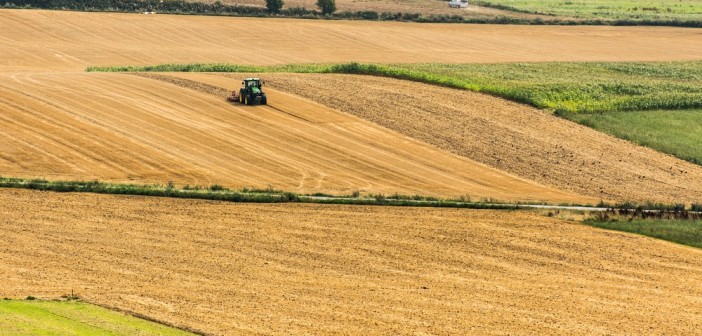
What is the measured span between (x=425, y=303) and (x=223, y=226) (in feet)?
40.2

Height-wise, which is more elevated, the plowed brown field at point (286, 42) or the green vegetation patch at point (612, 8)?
the plowed brown field at point (286, 42)

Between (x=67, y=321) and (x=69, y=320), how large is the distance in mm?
188

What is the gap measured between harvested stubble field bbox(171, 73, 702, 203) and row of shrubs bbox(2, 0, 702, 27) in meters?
39.0

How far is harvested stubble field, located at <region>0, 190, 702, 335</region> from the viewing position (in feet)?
126

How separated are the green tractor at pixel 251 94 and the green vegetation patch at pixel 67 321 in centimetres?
3607

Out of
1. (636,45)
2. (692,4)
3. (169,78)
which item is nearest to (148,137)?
(169,78)

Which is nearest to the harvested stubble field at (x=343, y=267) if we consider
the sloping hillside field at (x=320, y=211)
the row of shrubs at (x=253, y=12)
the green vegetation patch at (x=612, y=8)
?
the sloping hillside field at (x=320, y=211)

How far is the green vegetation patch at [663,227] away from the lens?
5112 centimetres

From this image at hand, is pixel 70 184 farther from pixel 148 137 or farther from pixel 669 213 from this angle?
pixel 669 213

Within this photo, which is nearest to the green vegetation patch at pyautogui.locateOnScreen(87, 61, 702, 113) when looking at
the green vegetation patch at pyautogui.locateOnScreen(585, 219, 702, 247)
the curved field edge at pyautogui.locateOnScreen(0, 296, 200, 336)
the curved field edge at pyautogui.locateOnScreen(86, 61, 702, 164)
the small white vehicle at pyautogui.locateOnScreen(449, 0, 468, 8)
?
the curved field edge at pyautogui.locateOnScreen(86, 61, 702, 164)

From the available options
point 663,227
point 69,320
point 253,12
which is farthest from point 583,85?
point 69,320

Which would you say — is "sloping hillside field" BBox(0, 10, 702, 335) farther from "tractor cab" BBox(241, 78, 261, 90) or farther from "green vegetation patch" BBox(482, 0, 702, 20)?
"green vegetation patch" BBox(482, 0, 702, 20)

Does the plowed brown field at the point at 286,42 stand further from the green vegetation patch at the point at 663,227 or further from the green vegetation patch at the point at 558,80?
the green vegetation patch at the point at 663,227

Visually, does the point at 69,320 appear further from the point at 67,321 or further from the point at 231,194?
the point at 231,194
